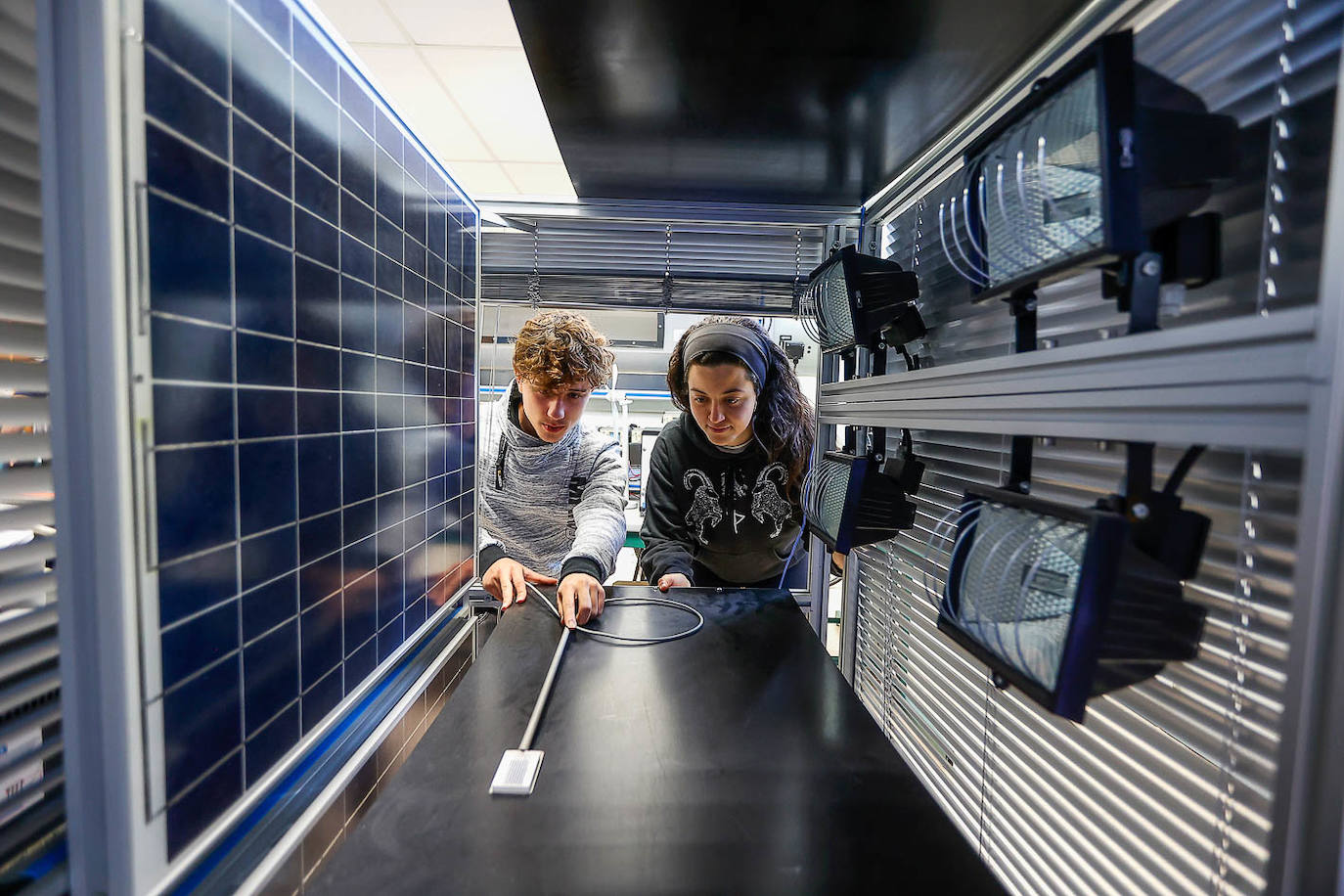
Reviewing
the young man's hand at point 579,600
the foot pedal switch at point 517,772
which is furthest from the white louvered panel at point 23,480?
the young man's hand at point 579,600

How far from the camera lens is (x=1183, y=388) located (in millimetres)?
494

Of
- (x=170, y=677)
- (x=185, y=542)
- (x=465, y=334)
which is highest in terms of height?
(x=465, y=334)

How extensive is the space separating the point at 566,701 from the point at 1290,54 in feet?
3.82

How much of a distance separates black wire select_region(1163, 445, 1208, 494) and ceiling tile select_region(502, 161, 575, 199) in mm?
3628

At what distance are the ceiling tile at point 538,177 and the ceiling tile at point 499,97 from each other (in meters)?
0.11

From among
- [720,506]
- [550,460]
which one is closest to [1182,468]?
[720,506]

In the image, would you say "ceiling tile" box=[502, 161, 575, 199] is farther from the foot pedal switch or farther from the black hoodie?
the foot pedal switch

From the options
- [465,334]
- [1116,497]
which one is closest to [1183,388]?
[1116,497]

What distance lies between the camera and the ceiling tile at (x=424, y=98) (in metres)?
2.63

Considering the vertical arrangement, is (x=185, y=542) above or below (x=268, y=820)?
above

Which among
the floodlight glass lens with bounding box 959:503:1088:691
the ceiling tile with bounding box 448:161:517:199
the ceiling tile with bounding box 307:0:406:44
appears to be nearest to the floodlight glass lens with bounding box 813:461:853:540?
the floodlight glass lens with bounding box 959:503:1088:691

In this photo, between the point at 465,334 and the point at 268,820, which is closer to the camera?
the point at 268,820

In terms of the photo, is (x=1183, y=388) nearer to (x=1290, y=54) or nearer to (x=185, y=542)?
(x=1290, y=54)

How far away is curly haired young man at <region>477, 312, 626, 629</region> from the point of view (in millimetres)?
1773
